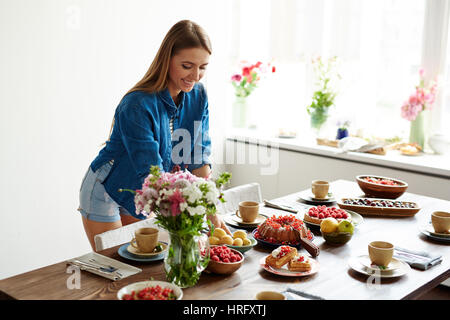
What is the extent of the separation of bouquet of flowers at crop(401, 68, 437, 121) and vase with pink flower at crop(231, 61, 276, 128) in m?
1.18

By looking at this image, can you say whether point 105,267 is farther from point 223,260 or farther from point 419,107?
point 419,107

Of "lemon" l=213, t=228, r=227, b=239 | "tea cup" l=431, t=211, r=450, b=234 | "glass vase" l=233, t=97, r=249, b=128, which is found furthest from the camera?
"glass vase" l=233, t=97, r=249, b=128

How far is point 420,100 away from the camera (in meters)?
3.48

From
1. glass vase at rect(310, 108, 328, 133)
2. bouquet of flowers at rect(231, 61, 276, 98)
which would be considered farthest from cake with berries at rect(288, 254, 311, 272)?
bouquet of flowers at rect(231, 61, 276, 98)

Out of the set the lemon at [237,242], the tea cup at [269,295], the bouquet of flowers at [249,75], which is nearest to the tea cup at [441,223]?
the lemon at [237,242]

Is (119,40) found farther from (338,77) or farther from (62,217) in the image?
(338,77)

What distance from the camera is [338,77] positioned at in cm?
398

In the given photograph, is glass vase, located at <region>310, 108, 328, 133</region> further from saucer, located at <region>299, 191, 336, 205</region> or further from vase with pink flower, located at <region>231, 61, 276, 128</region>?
saucer, located at <region>299, 191, 336, 205</region>

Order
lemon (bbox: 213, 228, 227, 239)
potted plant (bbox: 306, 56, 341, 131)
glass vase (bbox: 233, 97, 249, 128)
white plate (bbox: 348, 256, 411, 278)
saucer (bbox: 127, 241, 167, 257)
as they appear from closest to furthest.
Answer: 1. white plate (bbox: 348, 256, 411, 278)
2. saucer (bbox: 127, 241, 167, 257)
3. lemon (bbox: 213, 228, 227, 239)
4. potted plant (bbox: 306, 56, 341, 131)
5. glass vase (bbox: 233, 97, 249, 128)

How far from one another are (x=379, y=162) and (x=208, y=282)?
2.12 meters

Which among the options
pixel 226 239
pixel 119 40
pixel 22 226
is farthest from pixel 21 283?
pixel 119 40

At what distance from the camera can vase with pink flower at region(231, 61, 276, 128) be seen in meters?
4.29

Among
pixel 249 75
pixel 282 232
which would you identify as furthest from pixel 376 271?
pixel 249 75

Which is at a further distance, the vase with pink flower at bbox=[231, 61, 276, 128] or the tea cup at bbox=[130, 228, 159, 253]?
the vase with pink flower at bbox=[231, 61, 276, 128]
